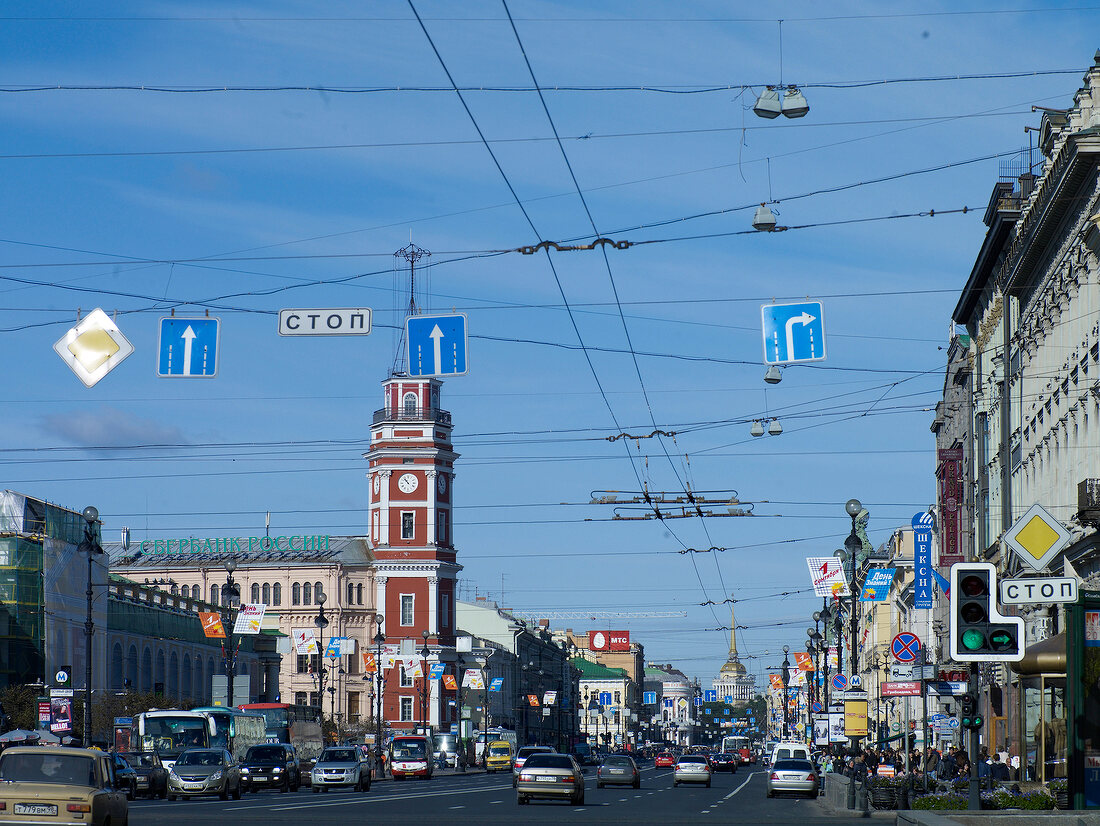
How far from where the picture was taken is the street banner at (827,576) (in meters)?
58.4

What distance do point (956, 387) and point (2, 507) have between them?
55.1 m

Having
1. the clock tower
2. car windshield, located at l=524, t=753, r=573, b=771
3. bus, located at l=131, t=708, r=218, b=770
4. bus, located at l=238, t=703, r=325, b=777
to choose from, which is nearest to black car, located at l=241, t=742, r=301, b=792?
bus, located at l=131, t=708, r=218, b=770

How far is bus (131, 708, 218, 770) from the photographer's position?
198 feet

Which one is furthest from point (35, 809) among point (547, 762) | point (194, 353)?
point (547, 762)

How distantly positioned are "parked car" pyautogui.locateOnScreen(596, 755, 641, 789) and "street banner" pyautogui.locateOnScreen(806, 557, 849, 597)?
12.7 m

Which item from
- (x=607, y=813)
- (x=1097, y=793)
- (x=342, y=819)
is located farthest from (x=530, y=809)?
(x=1097, y=793)

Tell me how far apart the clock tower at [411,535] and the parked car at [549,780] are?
92.0 m

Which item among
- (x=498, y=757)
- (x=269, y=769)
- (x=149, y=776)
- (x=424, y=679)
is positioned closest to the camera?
(x=149, y=776)

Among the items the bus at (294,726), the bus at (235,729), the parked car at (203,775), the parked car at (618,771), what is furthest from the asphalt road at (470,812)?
the bus at (294,726)

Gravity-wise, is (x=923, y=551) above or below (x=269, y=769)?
above

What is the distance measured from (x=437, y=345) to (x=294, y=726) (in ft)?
164

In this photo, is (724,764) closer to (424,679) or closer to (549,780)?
(424,679)

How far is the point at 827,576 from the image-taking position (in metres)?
58.8

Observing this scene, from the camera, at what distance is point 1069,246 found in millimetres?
43781
